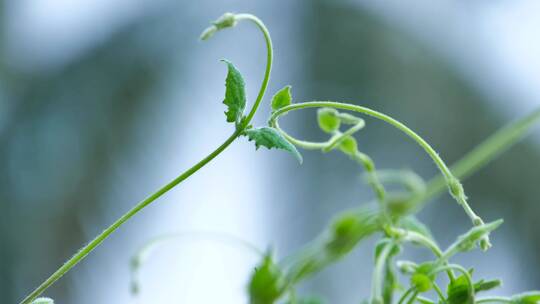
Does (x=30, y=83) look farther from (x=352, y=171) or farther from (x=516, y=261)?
(x=516, y=261)

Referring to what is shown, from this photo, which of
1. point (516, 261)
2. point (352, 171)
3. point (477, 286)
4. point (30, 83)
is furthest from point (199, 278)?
point (477, 286)

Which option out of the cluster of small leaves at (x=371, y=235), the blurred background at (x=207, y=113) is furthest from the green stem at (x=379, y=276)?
the blurred background at (x=207, y=113)

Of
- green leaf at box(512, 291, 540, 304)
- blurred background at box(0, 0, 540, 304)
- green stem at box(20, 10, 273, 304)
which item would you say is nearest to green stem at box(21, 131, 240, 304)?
green stem at box(20, 10, 273, 304)

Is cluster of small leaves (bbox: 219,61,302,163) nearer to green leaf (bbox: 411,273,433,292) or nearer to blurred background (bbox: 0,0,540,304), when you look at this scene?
green leaf (bbox: 411,273,433,292)

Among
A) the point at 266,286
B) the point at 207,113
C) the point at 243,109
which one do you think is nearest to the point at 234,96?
the point at 243,109

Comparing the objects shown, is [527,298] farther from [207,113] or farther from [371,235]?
[207,113]
